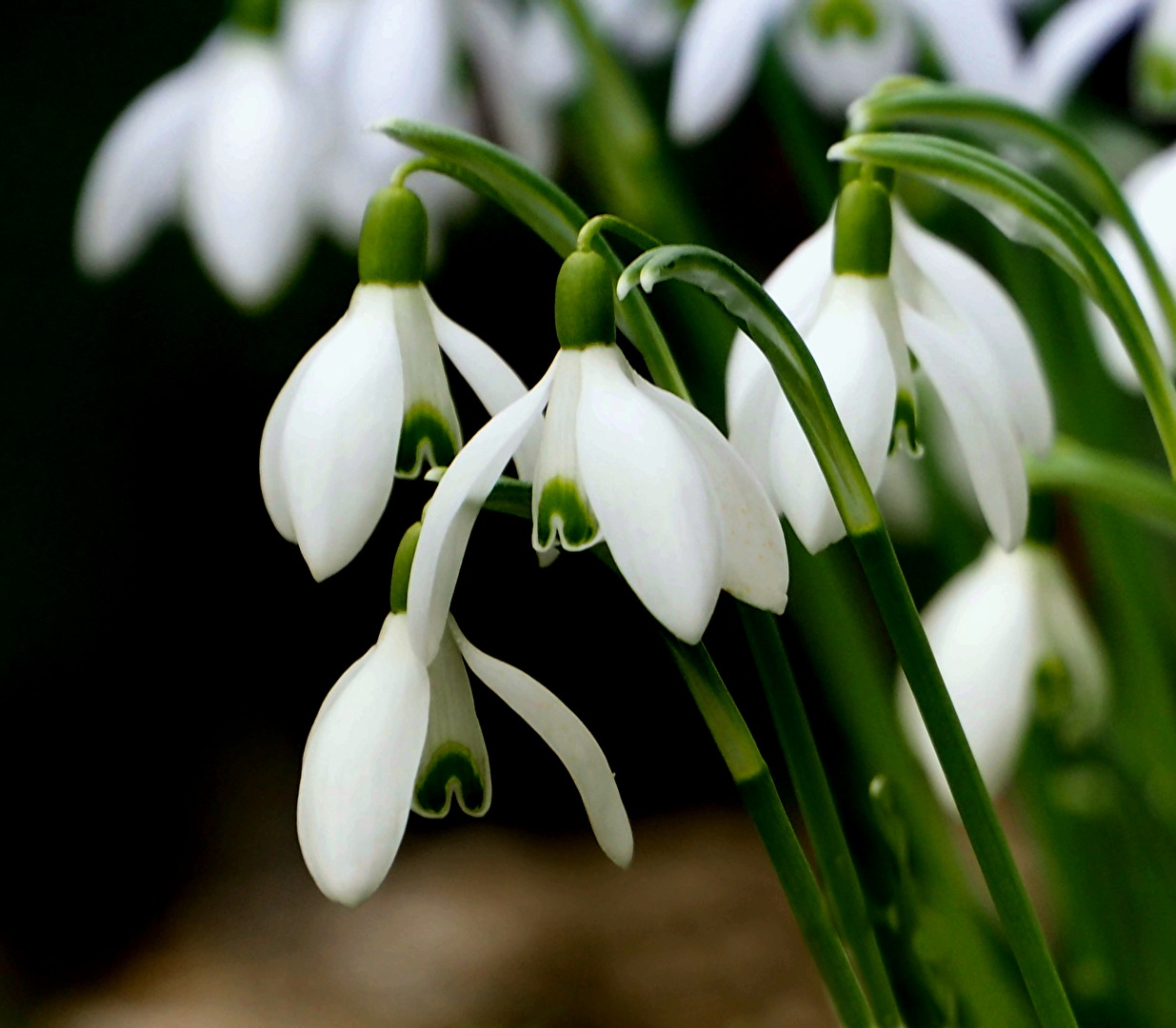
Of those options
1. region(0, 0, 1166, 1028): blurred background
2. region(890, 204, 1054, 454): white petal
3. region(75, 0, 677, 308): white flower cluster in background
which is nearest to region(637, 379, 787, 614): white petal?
region(890, 204, 1054, 454): white petal

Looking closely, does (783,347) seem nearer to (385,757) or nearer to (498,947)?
(385,757)

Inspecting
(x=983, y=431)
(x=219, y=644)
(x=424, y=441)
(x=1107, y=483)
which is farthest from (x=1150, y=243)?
(x=219, y=644)

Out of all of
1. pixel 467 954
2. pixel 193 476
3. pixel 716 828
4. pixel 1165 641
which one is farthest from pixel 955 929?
pixel 193 476

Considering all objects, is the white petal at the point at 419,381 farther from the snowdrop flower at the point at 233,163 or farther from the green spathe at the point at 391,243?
the snowdrop flower at the point at 233,163

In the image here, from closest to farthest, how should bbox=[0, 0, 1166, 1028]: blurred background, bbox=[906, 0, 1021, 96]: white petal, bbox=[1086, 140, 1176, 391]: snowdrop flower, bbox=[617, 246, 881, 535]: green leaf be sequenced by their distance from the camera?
bbox=[617, 246, 881, 535]: green leaf
bbox=[1086, 140, 1176, 391]: snowdrop flower
bbox=[906, 0, 1021, 96]: white petal
bbox=[0, 0, 1166, 1028]: blurred background

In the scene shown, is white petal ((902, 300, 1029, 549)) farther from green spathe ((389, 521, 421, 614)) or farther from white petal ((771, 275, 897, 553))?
green spathe ((389, 521, 421, 614))

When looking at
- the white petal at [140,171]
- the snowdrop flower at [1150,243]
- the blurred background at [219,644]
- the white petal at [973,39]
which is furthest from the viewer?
the blurred background at [219,644]

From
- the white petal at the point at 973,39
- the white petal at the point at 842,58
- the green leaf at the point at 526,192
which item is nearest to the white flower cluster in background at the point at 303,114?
the white petal at the point at 842,58
